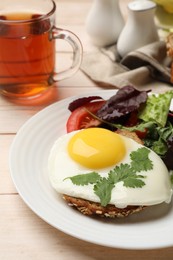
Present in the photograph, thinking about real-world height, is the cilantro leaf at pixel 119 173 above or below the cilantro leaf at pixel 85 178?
above

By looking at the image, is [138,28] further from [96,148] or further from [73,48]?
[96,148]

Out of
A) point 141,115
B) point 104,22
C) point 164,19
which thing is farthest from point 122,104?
point 164,19

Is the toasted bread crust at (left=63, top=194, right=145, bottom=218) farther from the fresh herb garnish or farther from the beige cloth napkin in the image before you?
the beige cloth napkin

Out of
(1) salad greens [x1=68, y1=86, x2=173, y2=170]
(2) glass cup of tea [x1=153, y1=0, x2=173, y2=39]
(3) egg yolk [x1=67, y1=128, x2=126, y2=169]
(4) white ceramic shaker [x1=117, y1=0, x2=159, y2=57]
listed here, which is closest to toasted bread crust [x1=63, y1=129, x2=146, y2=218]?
(3) egg yolk [x1=67, y1=128, x2=126, y2=169]

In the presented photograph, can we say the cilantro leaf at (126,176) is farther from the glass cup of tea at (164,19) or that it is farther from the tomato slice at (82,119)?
the glass cup of tea at (164,19)

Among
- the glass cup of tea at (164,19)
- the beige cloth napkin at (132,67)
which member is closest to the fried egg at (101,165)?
the beige cloth napkin at (132,67)

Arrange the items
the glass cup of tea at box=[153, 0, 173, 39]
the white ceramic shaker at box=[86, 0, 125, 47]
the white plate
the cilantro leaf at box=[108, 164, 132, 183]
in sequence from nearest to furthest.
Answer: the white plate → the cilantro leaf at box=[108, 164, 132, 183] → the white ceramic shaker at box=[86, 0, 125, 47] → the glass cup of tea at box=[153, 0, 173, 39]
